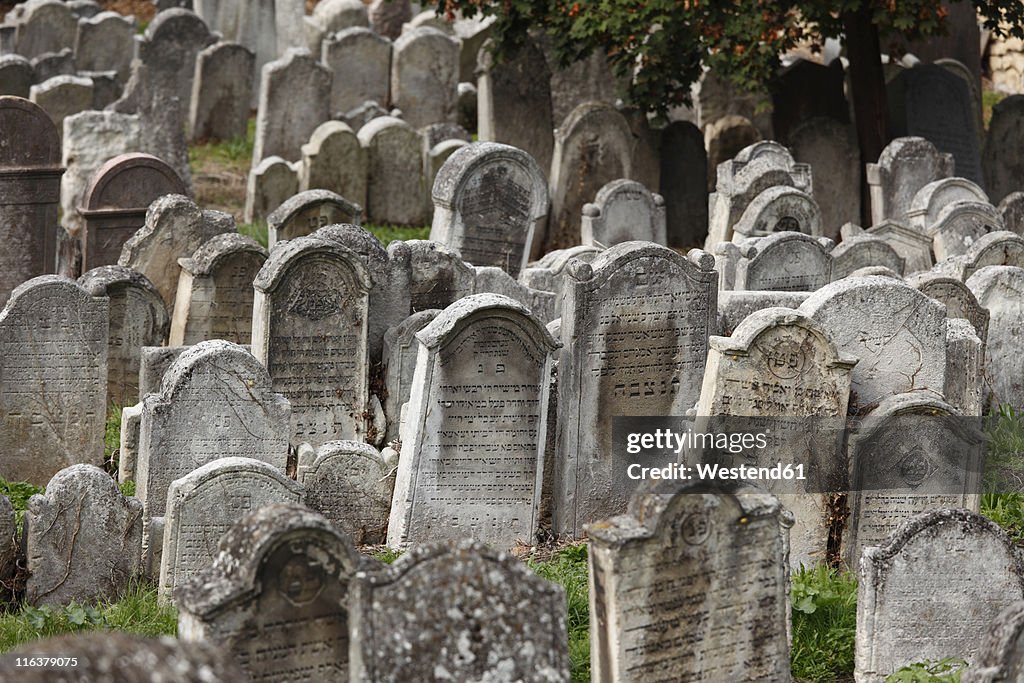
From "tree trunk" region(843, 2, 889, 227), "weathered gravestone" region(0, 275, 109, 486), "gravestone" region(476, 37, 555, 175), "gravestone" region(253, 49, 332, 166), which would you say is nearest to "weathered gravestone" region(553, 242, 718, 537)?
"weathered gravestone" region(0, 275, 109, 486)

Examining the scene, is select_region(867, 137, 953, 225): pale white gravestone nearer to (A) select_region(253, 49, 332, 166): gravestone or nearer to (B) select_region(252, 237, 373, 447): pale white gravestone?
(A) select_region(253, 49, 332, 166): gravestone

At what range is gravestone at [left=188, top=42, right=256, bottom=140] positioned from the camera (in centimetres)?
1795

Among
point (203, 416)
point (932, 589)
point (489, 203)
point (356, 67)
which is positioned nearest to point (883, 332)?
point (932, 589)

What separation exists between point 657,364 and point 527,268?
9.64 ft

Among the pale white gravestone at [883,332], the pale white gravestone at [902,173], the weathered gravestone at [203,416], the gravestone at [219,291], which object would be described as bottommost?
the weathered gravestone at [203,416]

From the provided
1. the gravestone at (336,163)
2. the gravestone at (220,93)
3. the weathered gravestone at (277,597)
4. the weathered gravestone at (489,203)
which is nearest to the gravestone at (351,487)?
the weathered gravestone at (277,597)

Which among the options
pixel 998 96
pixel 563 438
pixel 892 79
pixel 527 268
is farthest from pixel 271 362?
pixel 998 96

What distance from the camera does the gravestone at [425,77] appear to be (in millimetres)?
18328

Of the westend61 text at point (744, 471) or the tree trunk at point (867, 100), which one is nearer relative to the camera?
the westend61 text at point (744, 471)

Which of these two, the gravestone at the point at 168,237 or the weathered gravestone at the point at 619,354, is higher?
the gravestone at the point at 168,237

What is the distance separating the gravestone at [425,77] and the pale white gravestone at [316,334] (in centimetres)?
912

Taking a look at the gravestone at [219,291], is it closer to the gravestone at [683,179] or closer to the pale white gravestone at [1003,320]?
the pale white gravestone at [1003,320]

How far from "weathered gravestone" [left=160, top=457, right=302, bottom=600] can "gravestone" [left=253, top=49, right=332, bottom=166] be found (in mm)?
9448

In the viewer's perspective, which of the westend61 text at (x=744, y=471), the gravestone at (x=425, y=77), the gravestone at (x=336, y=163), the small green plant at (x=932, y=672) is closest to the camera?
the small green plant at (x=932, y=672)
